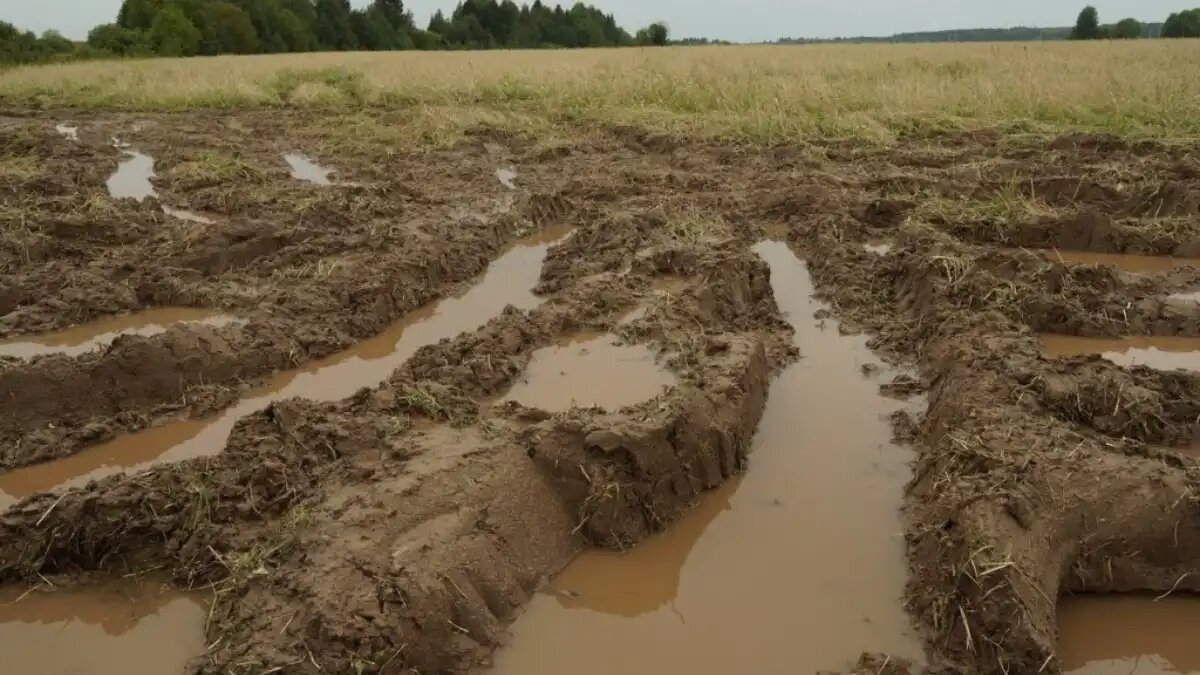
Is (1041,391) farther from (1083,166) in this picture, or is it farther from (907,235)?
(1083,166)

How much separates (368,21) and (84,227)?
4586 centimetres

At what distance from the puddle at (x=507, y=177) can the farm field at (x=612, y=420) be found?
0.20 meters

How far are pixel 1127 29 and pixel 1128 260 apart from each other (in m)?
53.3

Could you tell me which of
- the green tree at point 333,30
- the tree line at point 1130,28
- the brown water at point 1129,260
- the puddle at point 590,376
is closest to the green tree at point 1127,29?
the tree line at point 1130,28

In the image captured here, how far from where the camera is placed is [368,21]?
4809 centimetres

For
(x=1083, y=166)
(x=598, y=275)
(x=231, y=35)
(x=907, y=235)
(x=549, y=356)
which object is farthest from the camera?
(x=231, y=35)

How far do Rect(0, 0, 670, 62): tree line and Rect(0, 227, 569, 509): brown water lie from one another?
35.7 metres

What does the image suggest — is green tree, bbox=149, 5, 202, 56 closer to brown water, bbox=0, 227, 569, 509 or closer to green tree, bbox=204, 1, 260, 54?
green tree, bbox=204, 1, 260, 54

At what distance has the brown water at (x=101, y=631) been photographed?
9.11 ft

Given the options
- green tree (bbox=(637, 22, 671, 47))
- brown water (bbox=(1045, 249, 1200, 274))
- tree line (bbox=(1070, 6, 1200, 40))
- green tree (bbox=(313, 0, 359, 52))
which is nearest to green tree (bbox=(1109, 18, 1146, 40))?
tree line (bbox=(1070, 6, 1200, 40))

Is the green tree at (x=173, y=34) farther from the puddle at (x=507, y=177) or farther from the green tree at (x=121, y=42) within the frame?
the puddle at (x=507, y=177)

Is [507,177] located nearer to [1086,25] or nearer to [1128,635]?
[1128,635]

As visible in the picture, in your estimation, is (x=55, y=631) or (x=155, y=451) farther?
(x=155, y=451)

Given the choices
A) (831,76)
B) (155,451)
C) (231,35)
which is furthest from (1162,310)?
(231,35)
